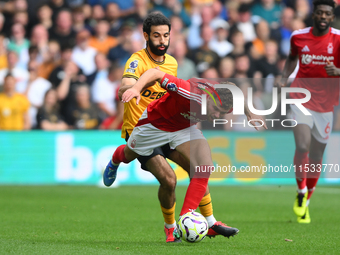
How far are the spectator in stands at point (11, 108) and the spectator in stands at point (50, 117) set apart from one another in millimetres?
386

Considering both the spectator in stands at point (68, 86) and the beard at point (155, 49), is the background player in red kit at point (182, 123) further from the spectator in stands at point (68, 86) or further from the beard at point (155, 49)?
the spectator in stands at point (68, 86)

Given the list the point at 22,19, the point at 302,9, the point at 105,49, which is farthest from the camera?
the point at 302,9

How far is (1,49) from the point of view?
14.1 meters

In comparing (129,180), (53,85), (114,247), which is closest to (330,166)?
(129,180)

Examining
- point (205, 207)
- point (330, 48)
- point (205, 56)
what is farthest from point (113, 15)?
point (205, 207)

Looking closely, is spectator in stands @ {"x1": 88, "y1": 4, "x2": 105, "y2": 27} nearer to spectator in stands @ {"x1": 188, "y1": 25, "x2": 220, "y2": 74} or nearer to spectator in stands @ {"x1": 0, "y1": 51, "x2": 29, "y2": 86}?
spectator in stands @ {"x1": 0, "y1": 51, "x2": 29, "y2": 86}

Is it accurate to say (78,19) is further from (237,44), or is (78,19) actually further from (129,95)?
(129,95)

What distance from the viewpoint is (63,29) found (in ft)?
48.1

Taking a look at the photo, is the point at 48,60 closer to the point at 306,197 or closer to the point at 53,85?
the point at 53,85

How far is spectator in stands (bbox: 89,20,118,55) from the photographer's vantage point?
48.2ft

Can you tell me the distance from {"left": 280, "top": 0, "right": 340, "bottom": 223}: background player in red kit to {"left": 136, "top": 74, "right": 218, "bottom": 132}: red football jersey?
8.34 feet

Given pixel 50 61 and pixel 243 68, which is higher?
pixel 50 61

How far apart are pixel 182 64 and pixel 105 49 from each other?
214 centimetres

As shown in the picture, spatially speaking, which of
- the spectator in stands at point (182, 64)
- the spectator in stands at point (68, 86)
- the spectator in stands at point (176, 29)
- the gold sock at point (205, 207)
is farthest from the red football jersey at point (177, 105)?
the spectator in stands at point (176, 29)
